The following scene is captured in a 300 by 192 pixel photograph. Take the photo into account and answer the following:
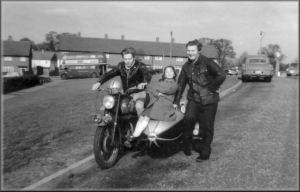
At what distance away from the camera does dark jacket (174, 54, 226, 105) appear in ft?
15.8

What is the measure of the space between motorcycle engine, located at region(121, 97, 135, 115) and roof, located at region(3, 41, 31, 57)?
247 feet

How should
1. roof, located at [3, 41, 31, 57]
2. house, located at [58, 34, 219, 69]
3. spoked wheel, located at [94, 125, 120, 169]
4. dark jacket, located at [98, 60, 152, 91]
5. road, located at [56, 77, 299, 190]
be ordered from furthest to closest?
roof, located at [3, 41, 31, 57] < house, located at [58, 34, 219, 69] < dark jacket, located at [98, 60, 152, 91] < spoked wheel, located at [94, 125, 120, 169] < road, located at [56, 77, 299, 190]

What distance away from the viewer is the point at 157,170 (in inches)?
181

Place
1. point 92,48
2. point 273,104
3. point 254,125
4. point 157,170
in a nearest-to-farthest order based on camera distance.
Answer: point 157,170
point 254,125
point 273,104
point 92,48

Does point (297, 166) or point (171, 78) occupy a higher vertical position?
point (171, 78)

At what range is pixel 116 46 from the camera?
72.1m

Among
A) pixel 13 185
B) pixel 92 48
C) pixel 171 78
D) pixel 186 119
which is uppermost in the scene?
pixel 92 48

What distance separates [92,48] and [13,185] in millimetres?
68647

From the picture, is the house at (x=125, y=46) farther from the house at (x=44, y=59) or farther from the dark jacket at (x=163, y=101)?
the dark jacket at (x=163, y=101)

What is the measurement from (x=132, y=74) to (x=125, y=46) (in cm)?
6779

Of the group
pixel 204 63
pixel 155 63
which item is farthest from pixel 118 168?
pixel 155 63

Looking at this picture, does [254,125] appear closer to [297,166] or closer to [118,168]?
[297,166]

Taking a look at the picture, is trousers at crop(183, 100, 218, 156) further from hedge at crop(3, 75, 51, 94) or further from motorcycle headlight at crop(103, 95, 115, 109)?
hedge at crop(3, 75, 51, 94)

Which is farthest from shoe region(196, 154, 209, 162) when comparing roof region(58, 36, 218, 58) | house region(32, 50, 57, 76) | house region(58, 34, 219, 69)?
house region(32, 50, 57, 76)
